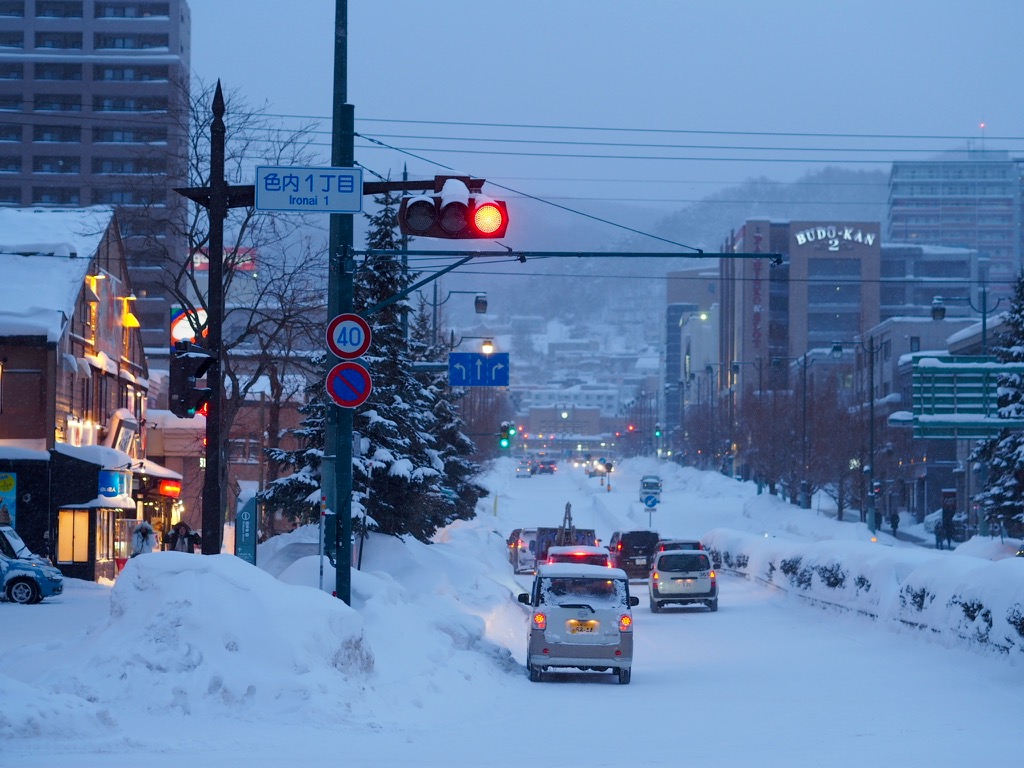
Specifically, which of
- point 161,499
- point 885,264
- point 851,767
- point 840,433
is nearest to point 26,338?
point 161,499

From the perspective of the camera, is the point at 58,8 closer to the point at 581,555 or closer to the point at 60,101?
the point at 60,101

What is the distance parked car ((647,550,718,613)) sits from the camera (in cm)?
3422

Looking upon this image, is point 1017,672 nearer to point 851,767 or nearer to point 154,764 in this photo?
point 851,767

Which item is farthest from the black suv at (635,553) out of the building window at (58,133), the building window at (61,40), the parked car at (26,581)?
the building window at (61,40)

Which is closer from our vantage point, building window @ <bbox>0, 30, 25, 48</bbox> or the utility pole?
the utility pole

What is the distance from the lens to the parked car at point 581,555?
34.2 m

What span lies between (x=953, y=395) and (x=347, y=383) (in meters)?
20.9

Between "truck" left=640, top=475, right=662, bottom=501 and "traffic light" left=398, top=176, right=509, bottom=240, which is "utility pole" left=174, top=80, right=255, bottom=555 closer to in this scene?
"traffic light" left=398, top=176, right=509, bottom=240

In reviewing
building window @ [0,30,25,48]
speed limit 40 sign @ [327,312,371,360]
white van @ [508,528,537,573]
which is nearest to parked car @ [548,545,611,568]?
white van @ [508,528,537,573]

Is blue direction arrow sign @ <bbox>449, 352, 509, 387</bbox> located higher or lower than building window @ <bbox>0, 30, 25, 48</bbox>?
lower

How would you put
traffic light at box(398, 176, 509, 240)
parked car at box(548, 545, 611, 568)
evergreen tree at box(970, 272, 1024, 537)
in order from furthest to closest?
evergreen tree at box(970, 272, 1024, 537), parked car at box(548, 545, 611, 568), traffic light at box(398, 176, 509, 240)

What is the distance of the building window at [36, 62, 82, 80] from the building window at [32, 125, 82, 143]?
12.5 ft

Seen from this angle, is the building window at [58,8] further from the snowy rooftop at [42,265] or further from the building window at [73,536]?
the building window at [73,536]

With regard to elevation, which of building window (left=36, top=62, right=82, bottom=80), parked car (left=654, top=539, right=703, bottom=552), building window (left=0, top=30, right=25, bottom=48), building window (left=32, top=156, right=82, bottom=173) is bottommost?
parked car (left=654, top=539, right=703, bottom=552)
